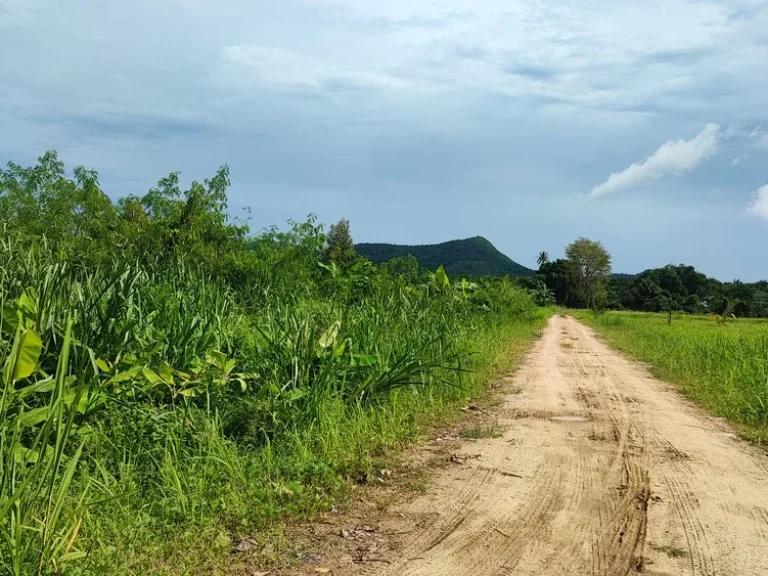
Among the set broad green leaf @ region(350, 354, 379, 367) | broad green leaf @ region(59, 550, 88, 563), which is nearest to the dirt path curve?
broad green leaf @ region(350, 354, 379, 367)

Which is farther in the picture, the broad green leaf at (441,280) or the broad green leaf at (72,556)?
the broad green leaf at (441,280)

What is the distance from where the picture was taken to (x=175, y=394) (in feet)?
15.2

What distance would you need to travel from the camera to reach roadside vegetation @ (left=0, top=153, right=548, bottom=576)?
3.01 metres

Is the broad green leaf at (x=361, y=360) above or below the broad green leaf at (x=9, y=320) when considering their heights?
below

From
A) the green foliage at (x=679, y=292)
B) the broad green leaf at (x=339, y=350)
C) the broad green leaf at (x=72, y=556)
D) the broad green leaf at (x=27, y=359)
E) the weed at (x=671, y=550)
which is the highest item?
the green foliage at (x=679, y=292)

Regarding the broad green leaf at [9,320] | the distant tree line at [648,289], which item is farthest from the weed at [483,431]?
the distant tree line at [648,289]

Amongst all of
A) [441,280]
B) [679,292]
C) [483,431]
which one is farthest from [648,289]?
[483,431]

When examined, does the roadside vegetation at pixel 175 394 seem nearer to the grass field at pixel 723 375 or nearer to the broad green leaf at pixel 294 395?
the broad green leaf at pixel 294 395

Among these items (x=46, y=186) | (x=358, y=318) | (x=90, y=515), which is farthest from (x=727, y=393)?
(x=46, y=186)

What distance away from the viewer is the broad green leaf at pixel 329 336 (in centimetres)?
555

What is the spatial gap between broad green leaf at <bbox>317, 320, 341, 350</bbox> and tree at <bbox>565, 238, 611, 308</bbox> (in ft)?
277

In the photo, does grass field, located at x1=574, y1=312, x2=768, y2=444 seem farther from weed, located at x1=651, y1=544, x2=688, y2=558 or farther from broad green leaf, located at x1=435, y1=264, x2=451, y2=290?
broad green leaf, located at x1=435, y1=264, x2=451, y2=290

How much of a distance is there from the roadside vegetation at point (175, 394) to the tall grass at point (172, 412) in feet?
0.05

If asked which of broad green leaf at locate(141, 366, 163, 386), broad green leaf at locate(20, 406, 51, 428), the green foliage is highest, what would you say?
the green foliage
